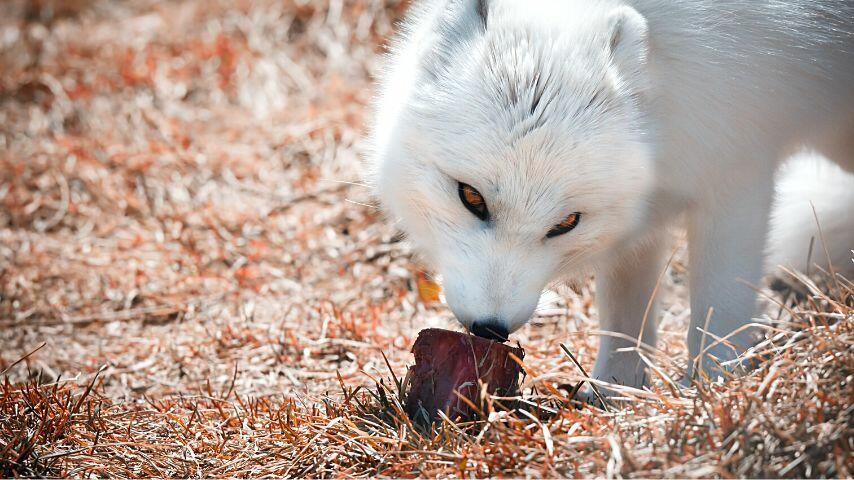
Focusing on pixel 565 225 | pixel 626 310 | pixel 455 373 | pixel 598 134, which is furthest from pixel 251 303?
pixel 598 134

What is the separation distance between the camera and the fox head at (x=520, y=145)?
96.1 inches

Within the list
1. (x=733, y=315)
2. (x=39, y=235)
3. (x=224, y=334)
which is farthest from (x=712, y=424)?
(x=39, y=235)

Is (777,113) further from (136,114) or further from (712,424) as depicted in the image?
(136,114)

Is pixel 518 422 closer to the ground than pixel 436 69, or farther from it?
closer to the ground

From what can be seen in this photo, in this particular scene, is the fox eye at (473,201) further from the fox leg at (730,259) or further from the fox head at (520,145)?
the fox leg at (730,259)

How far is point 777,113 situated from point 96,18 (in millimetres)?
7647

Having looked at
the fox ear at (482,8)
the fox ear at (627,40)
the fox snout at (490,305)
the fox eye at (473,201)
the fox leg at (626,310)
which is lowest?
the fox leg at (626,310)

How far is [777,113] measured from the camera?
2818 millimetres

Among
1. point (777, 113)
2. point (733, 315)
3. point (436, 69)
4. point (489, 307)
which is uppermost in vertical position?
point (436, 69)

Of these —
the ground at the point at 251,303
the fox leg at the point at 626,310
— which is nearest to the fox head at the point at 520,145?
the ground at the point at 251,303

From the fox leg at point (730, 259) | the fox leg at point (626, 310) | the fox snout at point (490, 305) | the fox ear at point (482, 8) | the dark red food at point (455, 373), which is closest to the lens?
the fox snout at point (490, 305)

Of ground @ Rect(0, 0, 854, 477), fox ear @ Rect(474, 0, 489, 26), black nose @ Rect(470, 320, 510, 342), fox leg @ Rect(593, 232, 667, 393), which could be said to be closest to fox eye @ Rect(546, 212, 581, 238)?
black nose @ Rect(470, 320, 510, 342)

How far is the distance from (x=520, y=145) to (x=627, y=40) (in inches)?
21.0

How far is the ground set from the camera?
2.29 meters
